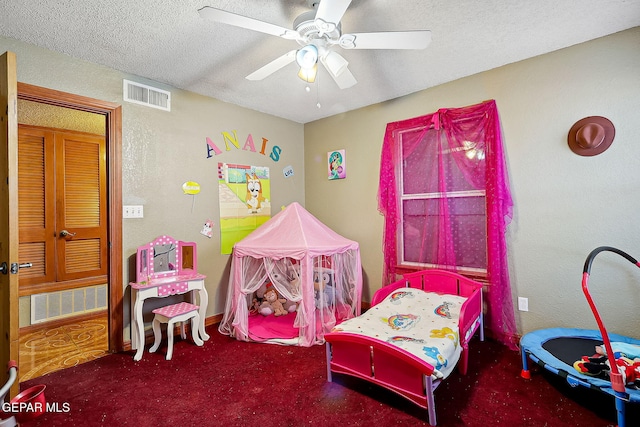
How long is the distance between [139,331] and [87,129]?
293cm

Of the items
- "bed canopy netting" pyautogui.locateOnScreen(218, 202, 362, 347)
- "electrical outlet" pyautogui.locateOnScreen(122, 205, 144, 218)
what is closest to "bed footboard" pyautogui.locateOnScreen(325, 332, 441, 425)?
"bed canopy netting" pyautogui.locateOnScreen(218, 202, 362, 347)

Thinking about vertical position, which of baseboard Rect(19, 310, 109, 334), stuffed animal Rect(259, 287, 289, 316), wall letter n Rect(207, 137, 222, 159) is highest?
wall letter n Rect(207, 137, 222, 159)

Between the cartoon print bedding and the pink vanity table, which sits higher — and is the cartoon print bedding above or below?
below

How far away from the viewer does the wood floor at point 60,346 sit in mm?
2586

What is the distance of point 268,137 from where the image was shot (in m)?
4.05

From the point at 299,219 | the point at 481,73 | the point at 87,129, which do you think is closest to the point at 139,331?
the point at 299,219

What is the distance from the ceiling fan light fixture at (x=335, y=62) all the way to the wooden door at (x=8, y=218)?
1.83 meters

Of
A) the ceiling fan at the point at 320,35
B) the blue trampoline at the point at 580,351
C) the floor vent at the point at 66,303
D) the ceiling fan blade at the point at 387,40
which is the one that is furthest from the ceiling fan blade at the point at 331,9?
the floor vent at the point at 66,303

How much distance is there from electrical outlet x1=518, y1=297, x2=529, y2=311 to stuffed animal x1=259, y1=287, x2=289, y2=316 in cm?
232

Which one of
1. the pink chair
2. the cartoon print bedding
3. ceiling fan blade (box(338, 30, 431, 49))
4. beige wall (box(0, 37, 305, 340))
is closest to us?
ceiling fan blade (box(338, 30, 431, 49))

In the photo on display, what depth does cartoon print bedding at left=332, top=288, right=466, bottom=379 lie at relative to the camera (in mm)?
1923

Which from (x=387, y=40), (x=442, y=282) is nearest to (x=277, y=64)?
(x=387, y=40)

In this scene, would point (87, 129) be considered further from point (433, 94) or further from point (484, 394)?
point (484, 394)

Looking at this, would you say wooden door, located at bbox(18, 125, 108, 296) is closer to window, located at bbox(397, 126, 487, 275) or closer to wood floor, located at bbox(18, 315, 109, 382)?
wood floor, located at bbox(18, 315, 109, 382)
